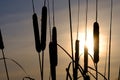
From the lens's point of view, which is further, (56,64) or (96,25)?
(96,25)

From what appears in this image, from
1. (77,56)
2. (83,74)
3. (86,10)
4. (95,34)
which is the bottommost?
(83,74)

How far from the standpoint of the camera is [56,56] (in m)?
2.35

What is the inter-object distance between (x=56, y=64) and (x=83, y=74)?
374 mm

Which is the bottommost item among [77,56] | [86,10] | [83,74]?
[83,74]

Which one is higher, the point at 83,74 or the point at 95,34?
the point at 95,34

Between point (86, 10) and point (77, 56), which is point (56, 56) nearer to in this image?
point (77, 56)

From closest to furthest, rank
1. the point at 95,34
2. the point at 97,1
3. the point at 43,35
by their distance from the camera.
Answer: the point at 43,35, the point at 95,34, the point at 97,1

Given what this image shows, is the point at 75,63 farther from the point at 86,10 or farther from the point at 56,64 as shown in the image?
the point at 86,10

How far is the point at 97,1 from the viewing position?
2660mm

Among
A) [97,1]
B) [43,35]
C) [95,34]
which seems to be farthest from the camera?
[97,1]

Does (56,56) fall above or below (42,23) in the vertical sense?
below

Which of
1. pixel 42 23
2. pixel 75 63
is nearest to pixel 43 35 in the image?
pixel 42 23

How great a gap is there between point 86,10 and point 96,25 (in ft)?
0.95

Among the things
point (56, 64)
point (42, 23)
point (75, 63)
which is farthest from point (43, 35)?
point (75, 63)
